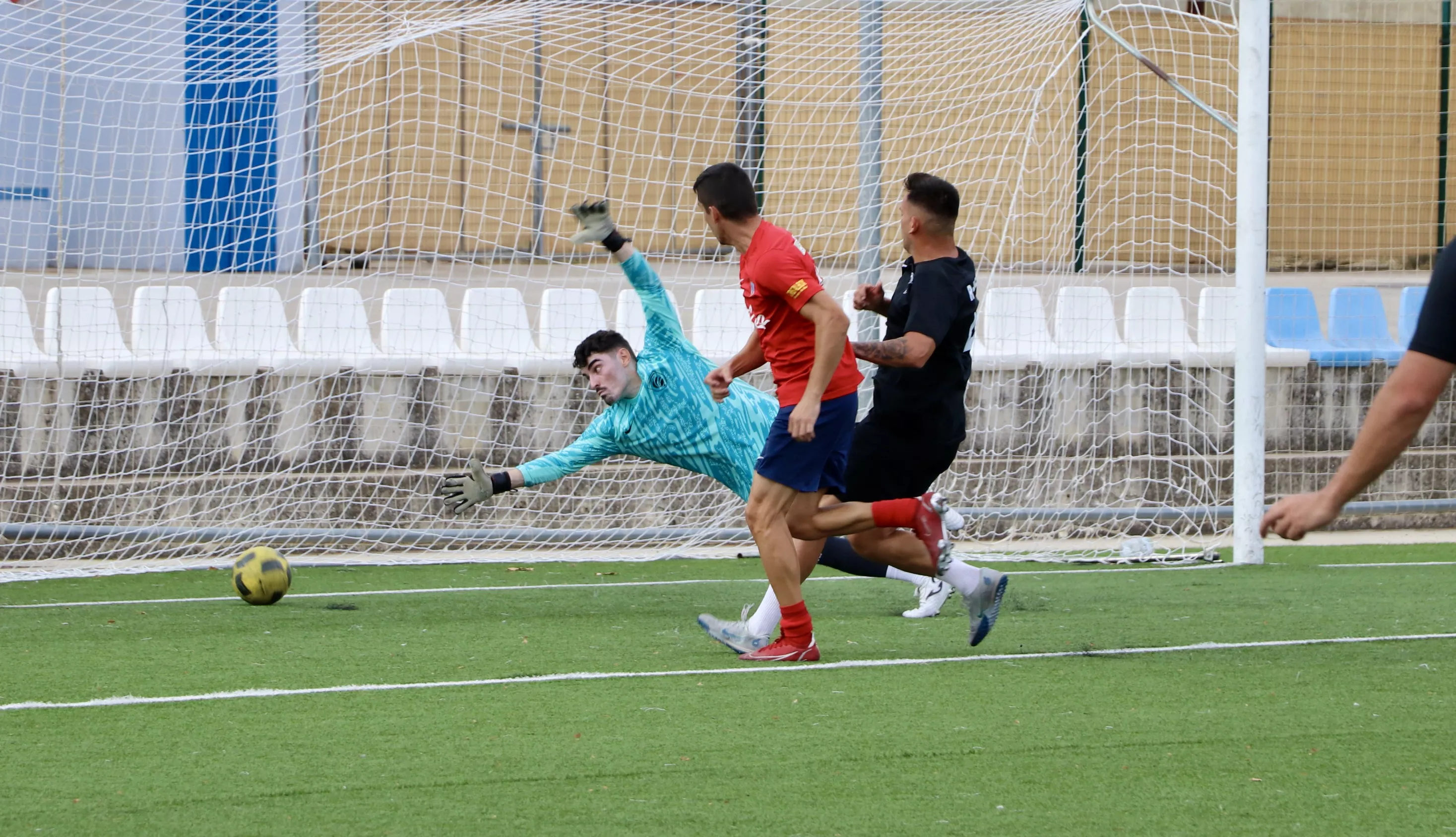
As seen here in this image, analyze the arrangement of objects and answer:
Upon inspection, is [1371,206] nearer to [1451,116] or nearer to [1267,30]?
[1451,116]

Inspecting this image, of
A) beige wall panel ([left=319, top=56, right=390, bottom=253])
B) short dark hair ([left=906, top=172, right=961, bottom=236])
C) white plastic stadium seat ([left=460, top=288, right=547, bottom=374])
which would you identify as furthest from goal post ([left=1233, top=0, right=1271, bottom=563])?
beige wall panel ([left=319, top=56, right=390, bottom=253])

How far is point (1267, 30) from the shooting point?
8445 millimetres

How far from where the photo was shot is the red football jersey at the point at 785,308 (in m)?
5.18

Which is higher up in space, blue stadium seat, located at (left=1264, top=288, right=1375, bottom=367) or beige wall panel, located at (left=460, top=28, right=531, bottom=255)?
beige wall panel, located at (left=460, top=28, right=531, bottom=255)

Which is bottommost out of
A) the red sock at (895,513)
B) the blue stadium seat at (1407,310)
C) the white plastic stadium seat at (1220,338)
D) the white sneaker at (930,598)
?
the white sneaker at (930,598)

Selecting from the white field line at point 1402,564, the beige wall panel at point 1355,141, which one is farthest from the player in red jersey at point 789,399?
the beige wall panel at point 1355,141

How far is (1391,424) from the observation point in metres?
2.50

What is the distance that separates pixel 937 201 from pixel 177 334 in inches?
242

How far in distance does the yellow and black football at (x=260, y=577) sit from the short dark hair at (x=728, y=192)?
286 centimetres

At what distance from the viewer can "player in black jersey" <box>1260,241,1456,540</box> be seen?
2502 millimetres

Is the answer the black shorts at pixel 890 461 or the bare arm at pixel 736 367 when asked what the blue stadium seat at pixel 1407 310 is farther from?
the bare arm at pixel 736 367

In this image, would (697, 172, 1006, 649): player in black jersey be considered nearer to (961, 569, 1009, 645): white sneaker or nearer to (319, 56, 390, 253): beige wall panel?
(961, 569, 1009, 645): white sneaker

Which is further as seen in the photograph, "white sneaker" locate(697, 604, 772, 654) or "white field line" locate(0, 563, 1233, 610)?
"white field line" locate(0, 563, 1233, 610)

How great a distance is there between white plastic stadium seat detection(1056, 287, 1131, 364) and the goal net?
0.02 m
